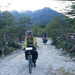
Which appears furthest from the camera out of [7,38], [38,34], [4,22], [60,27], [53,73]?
[38,34]

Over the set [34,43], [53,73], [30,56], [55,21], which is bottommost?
[53,73]

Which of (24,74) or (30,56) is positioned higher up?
(30,56)

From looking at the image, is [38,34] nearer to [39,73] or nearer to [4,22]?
[4,22]

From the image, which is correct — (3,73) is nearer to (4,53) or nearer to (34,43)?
(34,43)

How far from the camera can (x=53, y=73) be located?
26.6ft

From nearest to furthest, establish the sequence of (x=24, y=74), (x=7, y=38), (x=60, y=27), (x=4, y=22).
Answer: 1. (x=24, y=74)
2. (x=7, y=38)
3. (x=60, y=27)
4. (x=4, y=22)

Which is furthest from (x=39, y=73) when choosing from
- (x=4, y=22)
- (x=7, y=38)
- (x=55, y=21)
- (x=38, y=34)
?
(x=38, y=34)

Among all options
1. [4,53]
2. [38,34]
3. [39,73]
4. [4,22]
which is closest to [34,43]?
[39,73]

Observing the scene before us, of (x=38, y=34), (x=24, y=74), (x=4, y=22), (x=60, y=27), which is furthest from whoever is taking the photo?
(x=38, y=34)

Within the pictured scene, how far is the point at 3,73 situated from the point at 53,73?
2.31m

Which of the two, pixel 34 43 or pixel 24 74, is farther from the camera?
pixel 34 43

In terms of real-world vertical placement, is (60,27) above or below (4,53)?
above

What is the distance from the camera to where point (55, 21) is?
26.6 metres

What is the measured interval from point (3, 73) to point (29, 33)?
90.7 inches
